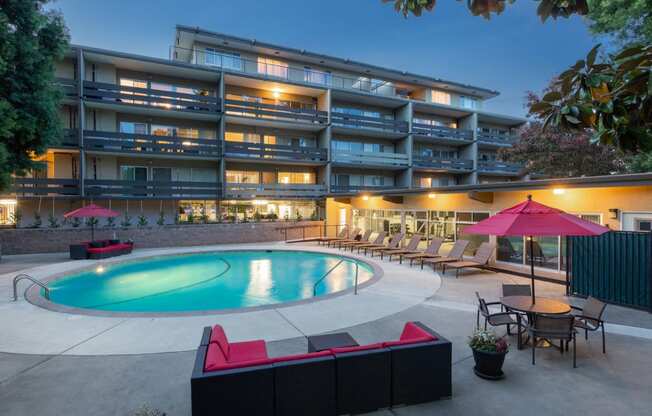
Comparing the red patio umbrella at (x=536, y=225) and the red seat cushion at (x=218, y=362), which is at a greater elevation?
the red patio umbrella at (x=536, y=225)

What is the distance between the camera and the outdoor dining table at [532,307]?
5.70 metres

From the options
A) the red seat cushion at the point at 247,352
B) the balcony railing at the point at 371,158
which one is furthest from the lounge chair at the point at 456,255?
the balcony railing at the point at 371,158

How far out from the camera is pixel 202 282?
43.7ft

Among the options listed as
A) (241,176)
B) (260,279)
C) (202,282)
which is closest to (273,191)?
(241,176)

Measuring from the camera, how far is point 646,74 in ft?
7.11

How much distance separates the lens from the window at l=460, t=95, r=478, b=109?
33.3 m

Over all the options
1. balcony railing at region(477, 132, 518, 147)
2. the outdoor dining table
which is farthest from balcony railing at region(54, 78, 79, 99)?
balcony railing at region(477, 132, 518, 147)

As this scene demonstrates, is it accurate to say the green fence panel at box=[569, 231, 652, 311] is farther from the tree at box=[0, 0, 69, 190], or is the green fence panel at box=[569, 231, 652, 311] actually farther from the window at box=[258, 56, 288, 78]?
the window at box=[258, 56, 288, 78]

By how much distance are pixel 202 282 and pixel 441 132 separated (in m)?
23.9

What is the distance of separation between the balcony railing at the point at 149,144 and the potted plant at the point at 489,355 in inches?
796

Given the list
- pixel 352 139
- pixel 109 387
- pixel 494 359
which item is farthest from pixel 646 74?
pixel 352 139

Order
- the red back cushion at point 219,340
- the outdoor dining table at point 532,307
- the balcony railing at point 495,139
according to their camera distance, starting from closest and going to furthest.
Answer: the red back cushion at point 219,340 → the outdoor dining table at point 532,307 → the balcony railing at point 495,139

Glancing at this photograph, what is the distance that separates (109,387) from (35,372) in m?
1.51

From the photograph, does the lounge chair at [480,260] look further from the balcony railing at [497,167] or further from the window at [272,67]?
the balcony railing at [497,167]
